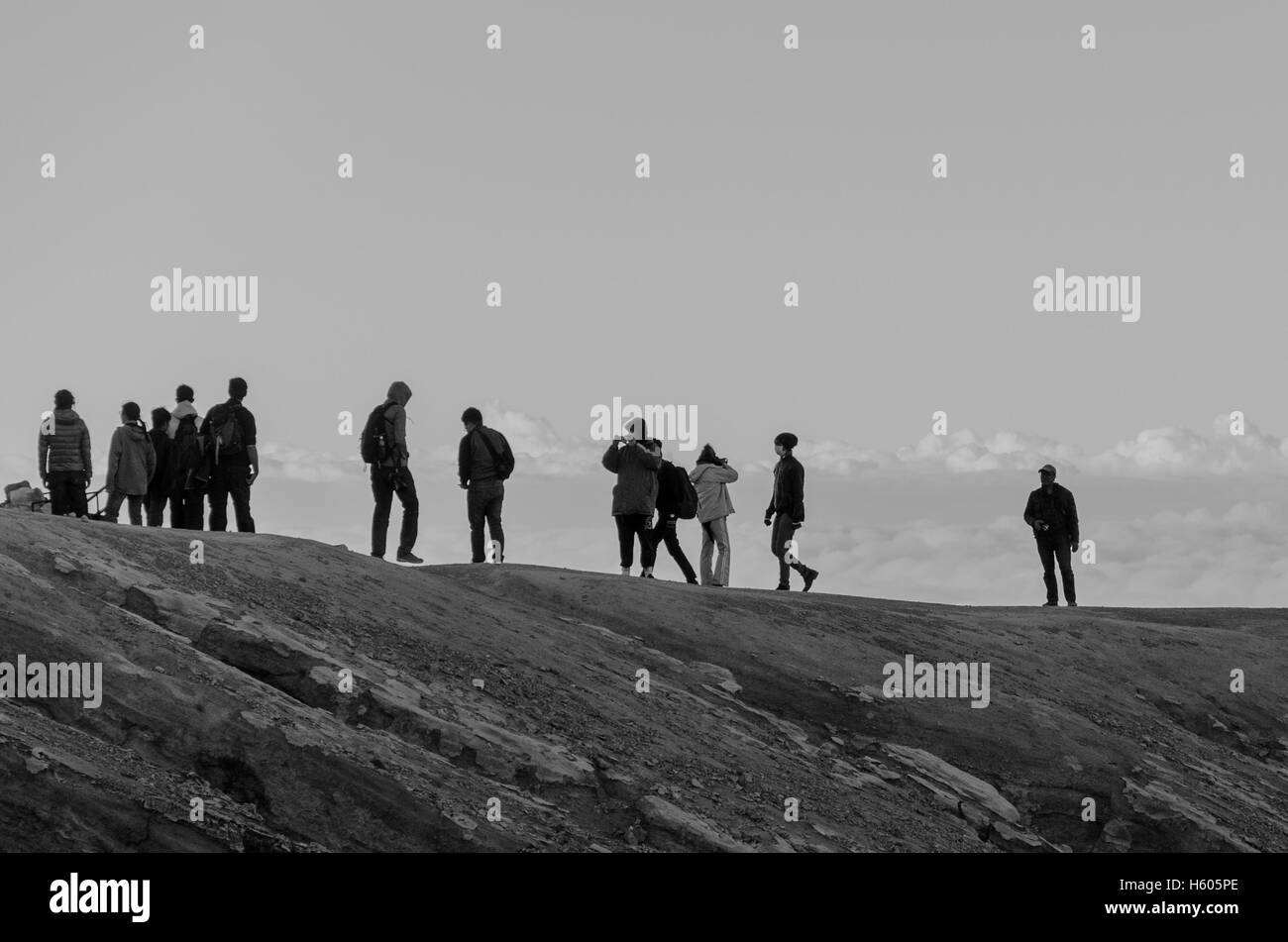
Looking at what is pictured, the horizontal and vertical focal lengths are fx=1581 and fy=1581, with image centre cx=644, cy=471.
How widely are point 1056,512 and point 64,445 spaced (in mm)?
15563

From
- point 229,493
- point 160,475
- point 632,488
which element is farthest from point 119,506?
point 632,488

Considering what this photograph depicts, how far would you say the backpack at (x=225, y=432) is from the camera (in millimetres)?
22781

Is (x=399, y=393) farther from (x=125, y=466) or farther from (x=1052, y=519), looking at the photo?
(x=1052, y=519)

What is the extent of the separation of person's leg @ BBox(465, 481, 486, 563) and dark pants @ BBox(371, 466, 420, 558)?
2.42 ft

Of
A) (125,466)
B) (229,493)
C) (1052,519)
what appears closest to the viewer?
(125,466)

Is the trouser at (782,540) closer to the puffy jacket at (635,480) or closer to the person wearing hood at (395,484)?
the puffy jacket at (635,480)

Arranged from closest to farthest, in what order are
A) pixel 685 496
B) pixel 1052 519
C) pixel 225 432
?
pixel 225 432
pixel 685 496
pixel 1052 519

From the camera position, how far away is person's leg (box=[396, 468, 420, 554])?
22.0 m

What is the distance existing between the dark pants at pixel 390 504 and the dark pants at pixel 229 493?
225 centimetres

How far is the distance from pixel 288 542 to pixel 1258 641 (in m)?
16.3

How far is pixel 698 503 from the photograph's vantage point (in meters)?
24.1

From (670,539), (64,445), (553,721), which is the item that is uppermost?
(64,445)

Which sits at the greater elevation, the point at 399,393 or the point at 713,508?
the point at 399,393
